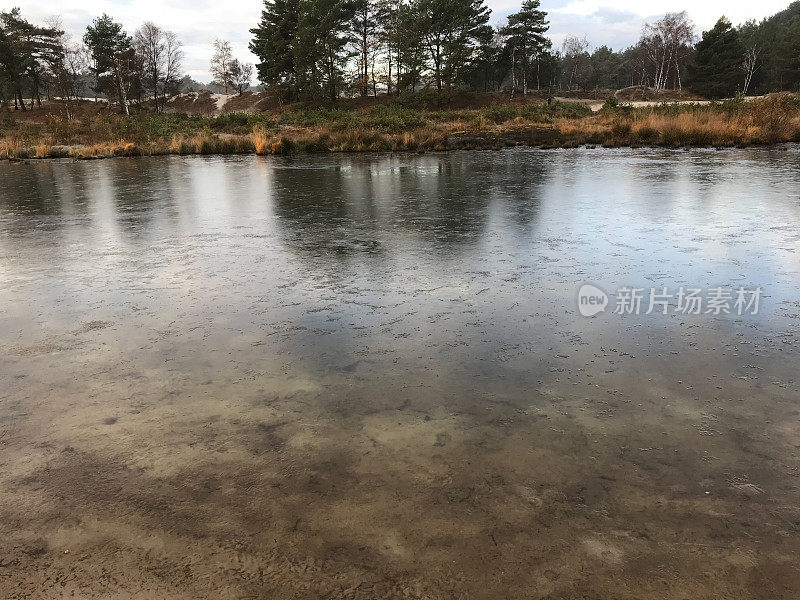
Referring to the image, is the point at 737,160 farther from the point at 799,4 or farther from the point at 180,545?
the point at 799,4

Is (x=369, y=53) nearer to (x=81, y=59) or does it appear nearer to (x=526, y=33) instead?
(x=526, y=33)

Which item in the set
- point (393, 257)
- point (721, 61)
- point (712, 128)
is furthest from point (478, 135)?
point (721, 61)

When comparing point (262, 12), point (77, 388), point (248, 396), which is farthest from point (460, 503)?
point (262, 12)

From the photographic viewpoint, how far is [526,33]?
58.2 meters

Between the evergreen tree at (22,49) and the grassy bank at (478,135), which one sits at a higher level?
the evergreen tree at (22,49)

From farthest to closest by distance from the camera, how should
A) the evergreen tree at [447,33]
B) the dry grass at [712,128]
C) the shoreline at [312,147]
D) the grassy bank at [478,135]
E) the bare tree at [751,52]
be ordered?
the bare tree at [751,52] → the evergreen tree at [447,33] → the shoreline at [312,147] → the grassy bank at [478,135] → the dry grass at [712,128]

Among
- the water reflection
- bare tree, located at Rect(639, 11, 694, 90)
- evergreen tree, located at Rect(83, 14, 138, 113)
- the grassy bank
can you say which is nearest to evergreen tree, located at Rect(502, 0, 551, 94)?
bare tree, located at Rect(639, 11, 694, 90)

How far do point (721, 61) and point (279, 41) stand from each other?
1759 inches

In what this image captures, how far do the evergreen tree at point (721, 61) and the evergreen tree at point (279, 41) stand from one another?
137 feet

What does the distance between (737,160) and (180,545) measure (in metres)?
16.8

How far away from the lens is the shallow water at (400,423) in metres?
1.75

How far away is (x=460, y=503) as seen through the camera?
2010mm

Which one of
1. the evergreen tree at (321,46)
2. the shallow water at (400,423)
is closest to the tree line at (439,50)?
the evergreen tree at (321,46)

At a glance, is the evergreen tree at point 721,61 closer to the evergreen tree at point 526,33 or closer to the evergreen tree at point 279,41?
the evergreen tree at point 526,33
